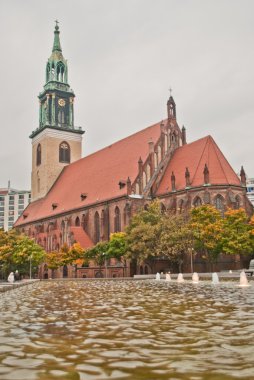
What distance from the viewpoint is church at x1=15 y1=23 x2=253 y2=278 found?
49.6 meters

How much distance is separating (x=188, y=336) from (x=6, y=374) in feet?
11.0

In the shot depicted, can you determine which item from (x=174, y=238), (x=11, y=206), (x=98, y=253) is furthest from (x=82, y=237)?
(x=11, y=206)

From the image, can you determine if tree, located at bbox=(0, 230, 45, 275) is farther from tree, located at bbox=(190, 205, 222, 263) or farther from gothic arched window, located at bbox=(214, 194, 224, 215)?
gothic arched window, located at bbox=(214, 194, 224, 215)

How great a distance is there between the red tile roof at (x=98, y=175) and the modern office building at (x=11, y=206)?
362 ft

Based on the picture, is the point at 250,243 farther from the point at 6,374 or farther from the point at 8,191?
the point at 8,191

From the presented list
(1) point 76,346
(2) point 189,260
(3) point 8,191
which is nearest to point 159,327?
(1) point 76,346

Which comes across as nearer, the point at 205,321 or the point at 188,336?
the point at 188,336

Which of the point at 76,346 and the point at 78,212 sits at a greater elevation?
the point at 78,212

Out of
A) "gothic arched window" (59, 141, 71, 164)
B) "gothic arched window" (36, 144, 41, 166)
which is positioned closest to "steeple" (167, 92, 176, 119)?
"gothic arched window" (59, 141, 71, 164)

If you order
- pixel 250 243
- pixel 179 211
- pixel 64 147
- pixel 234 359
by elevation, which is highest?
pixel 64 147

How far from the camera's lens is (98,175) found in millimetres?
63594

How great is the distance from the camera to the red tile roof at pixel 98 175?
57.8m

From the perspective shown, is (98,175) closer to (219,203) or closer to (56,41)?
(219,203)

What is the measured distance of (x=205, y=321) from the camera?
8.94 m
